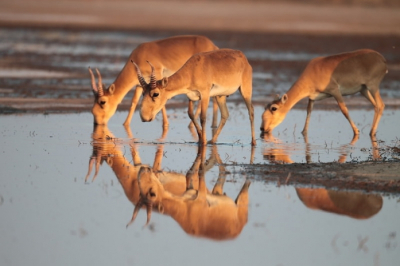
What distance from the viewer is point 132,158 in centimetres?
1421

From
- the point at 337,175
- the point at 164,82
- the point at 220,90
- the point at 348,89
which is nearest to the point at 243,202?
the point at 337,175

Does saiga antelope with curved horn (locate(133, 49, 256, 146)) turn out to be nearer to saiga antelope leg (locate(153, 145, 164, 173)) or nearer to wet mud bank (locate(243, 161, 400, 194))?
saiga antelope leg (locate(153, 145, 164, 173))

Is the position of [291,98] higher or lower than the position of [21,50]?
lower

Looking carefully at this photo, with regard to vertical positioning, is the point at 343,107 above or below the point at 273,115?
above

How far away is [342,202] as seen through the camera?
36.3 feet

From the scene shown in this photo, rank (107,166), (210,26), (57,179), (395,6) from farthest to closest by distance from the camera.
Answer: (395,6)
(210,26)
(107,166)
(57,179)

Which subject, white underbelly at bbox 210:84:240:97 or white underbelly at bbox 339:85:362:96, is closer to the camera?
white underbelly at bbox 210:84:240:97

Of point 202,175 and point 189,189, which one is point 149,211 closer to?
point 189,189

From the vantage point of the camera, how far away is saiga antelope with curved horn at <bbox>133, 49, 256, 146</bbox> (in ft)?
48.4

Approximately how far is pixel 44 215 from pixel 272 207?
2.84 meters

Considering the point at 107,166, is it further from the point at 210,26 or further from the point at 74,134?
the point at 210,26

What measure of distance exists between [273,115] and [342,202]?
731cm

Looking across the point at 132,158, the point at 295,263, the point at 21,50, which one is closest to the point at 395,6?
the point at 21,50

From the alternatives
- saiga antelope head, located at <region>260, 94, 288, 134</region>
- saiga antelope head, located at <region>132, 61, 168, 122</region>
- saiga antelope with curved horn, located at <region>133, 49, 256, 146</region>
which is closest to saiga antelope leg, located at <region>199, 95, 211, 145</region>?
saiga antelope with curved horn, located at <region>133, 49, 256, 146</region>
